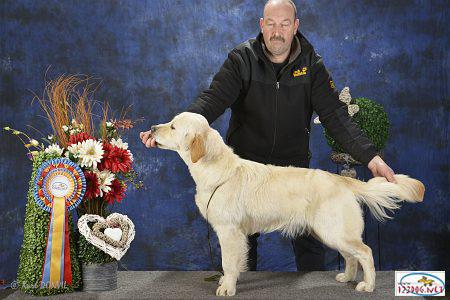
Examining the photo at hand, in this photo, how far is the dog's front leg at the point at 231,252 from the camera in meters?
3.01

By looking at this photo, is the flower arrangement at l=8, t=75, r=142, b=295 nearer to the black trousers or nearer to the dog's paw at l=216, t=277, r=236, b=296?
the dog's paw at l=216, t=277, r=236, b=296

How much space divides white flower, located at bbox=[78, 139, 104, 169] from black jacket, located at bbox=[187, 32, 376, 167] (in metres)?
0.78

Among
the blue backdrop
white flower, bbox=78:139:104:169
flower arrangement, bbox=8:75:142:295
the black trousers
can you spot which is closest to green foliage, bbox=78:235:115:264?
flower arrangement, bbox=8:75:142:295

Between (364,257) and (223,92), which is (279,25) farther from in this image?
(364,257)

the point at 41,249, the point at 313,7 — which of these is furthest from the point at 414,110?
the point at 41,249

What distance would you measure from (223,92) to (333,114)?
0.71m

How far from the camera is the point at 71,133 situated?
3.08m

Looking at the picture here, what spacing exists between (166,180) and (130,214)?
1.56 ft

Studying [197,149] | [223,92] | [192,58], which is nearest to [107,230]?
[197,149]

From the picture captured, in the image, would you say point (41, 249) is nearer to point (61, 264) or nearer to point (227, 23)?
point (61, 264)

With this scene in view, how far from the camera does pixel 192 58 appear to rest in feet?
17.9

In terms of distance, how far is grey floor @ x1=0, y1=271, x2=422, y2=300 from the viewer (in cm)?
292

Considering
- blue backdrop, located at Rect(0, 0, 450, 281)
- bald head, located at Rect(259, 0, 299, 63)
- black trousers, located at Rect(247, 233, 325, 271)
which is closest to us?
bald head, located at Rect(259, 0, 299, 63)

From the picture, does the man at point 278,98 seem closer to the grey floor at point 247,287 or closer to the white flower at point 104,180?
the grey floor at point 247,287
